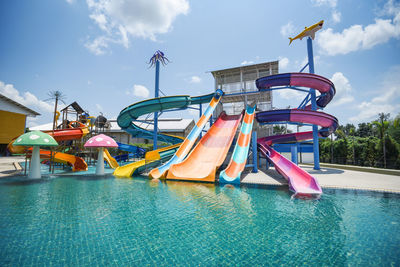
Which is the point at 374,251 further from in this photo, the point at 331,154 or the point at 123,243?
the point at 331,154

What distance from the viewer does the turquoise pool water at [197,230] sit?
9.74 ft

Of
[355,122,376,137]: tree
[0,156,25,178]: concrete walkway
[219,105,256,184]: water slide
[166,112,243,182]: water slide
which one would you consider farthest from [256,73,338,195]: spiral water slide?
[355,122,376,137]: tree

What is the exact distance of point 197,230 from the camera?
398cm

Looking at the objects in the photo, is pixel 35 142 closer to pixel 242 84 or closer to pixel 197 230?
pixel 197 230

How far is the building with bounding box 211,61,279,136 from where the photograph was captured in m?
25.5

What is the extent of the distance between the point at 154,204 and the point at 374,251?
5.05 meters

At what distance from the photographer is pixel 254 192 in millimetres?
7473

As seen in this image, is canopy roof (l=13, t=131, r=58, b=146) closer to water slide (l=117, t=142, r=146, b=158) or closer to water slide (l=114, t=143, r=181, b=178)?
water slide (l=114, t=143, r=181, b=178)

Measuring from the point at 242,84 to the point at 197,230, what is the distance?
25.3 m

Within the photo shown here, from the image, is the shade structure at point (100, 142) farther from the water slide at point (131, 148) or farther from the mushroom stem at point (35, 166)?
the water slide at point (131, 148)

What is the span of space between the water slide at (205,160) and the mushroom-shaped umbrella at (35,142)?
21.3ft

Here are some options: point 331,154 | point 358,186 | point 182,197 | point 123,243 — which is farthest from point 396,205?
point 331,154

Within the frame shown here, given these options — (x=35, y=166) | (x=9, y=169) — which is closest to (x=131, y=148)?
(x=9, y=169)

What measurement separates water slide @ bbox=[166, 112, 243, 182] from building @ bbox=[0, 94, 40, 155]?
31056 mm
